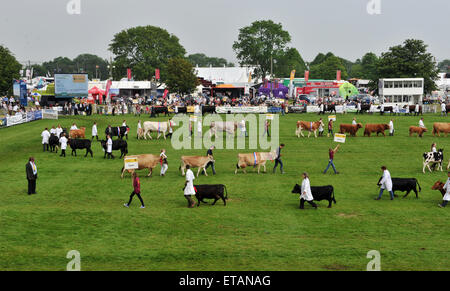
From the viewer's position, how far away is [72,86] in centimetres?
6328

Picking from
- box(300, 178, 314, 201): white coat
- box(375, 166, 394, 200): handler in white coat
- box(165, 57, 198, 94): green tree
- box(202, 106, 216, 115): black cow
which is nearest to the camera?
box(300, 178, 314, 201): white coat

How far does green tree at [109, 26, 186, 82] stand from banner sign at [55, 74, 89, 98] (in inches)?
1655

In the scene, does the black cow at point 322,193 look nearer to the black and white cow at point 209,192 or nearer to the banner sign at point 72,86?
the black and white cow at point 209,192

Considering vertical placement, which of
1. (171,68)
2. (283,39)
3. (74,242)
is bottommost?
(74,242)

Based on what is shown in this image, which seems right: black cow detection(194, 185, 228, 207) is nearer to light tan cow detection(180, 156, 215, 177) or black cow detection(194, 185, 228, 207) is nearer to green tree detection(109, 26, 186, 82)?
light tan cow detection(180, 156, 215, 177)

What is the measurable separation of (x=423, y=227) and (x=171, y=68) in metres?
65.4

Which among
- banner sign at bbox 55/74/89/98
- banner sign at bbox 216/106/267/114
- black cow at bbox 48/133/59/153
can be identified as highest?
banner sign at bbox 55/74/89/98

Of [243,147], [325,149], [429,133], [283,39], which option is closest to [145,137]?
[243,147]

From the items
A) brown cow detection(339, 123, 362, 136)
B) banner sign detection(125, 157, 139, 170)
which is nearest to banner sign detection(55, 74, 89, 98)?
brown cow detection(339, 123, 362, 136)

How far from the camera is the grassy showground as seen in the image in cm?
1341

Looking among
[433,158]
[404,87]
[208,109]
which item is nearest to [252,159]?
[433,158]

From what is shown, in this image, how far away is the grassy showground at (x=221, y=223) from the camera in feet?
44.0
